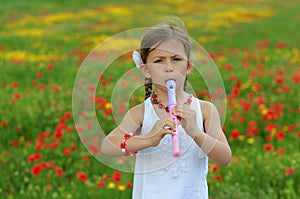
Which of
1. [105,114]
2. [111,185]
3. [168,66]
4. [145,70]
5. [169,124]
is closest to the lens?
[169,124]

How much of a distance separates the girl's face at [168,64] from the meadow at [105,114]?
0.35ft

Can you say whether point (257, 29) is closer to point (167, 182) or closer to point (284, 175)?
point (284, 175)

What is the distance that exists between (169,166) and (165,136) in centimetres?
11

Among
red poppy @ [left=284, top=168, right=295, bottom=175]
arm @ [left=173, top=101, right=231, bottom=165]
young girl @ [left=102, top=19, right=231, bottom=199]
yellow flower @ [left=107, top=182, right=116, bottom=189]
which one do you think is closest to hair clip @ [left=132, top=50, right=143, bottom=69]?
young girl @ [left=102, top=19, right=231, bottom=199]

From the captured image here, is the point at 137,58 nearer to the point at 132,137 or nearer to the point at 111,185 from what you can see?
the point at 132,137

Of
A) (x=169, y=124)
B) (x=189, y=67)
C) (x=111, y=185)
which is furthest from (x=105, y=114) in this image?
(x=169, y=124)

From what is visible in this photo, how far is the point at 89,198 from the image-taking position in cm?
389

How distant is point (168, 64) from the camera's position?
2.18 m

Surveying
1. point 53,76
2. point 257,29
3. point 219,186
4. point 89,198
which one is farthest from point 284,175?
point 257,29

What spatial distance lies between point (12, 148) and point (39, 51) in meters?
6.02

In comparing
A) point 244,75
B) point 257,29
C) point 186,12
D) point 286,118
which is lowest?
point 286,118

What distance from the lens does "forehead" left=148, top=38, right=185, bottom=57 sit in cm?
223

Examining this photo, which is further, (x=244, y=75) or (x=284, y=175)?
(x=244, y=75)

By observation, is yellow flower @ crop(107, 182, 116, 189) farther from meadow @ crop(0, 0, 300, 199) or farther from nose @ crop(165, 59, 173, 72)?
nose @ crop(165, 59, 173, 72)
